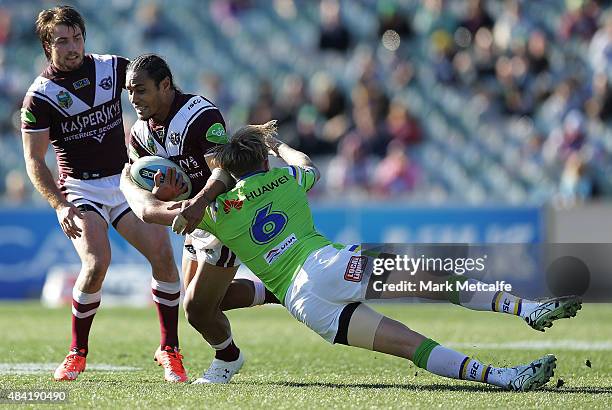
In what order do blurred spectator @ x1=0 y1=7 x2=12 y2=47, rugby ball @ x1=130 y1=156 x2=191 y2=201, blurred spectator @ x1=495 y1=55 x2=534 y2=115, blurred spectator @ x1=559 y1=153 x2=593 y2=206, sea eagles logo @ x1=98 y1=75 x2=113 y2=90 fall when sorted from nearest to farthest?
rugby ball @ x1=130 y1=156 x2=191 y2=201
sea eagles logo @ x1=98 y1=75 x2=113 y2=90
blurred spectator @ x1=559 y1=153 x2=593 y2=206
blurred spectator @ x1=495 y1=55 x2=534 y2=115
blurred spectator @ x1=0 y1=7 x2=12 y2=47

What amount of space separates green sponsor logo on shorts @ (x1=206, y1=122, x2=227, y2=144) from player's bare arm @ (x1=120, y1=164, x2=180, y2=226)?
0.50 m

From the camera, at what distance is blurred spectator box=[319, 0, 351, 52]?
17688 millimetres

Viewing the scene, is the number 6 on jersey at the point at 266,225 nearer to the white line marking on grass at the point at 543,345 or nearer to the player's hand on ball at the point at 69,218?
the player's hand on ball at the point at 69,218

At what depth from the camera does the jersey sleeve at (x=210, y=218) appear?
19.3 ft

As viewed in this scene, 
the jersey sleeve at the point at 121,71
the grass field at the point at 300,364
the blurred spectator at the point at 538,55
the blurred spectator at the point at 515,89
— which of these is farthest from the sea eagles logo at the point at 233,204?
the blurred spectator at the point at 538,55

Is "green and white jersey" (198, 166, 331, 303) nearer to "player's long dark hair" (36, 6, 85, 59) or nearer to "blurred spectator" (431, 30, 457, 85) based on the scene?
"player's long dark hair" (36, 6, 85, 59)

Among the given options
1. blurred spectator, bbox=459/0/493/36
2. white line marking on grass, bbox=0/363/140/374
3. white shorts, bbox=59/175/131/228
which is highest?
blurred spectator, bbox=459/0/493/36

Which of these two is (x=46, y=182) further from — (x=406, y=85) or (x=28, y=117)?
(x=406, y=85)

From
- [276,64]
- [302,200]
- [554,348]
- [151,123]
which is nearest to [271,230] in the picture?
[302,200]

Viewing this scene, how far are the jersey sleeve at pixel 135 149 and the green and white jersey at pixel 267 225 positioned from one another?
0.84m

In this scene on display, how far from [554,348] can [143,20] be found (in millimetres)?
12259

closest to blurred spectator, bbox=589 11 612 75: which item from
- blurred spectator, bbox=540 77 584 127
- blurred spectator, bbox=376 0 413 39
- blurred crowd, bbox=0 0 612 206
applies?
blurred crowd, bbox=0 0 612 206

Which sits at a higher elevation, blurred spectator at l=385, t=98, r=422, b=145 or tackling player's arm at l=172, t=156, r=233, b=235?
blurred spectator at l=385, t=98, r=422, b=145

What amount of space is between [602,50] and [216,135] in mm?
10937
